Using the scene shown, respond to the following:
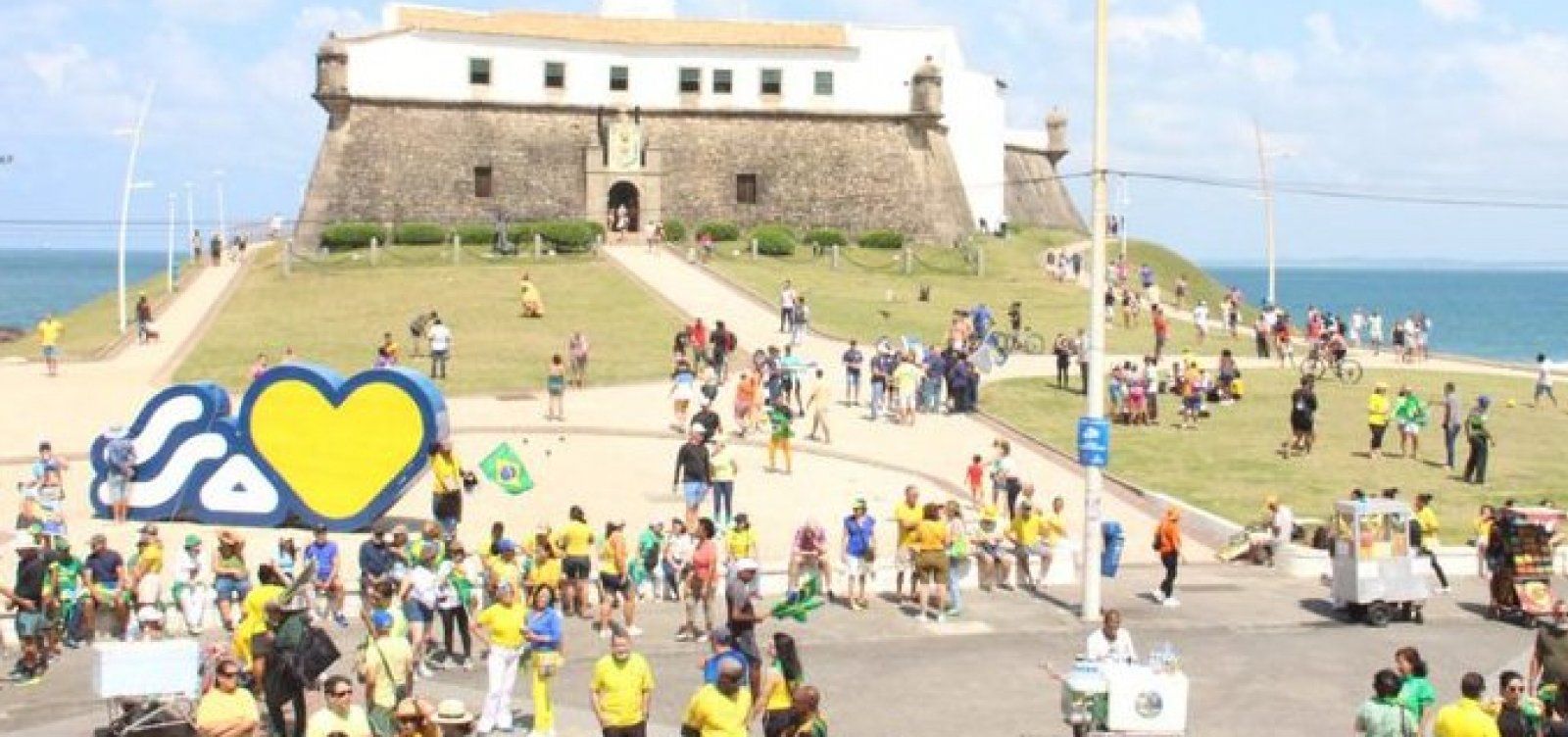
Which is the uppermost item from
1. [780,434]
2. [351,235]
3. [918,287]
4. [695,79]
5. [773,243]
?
[695,79]

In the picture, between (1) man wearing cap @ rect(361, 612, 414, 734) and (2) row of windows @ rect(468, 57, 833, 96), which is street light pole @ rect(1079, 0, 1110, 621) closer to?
(1) man wearing cap @ rect(361, 612, 414, 734)

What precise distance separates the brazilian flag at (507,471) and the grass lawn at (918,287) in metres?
22.1

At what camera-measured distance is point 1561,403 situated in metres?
40.7

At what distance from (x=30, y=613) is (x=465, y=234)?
1969 inches

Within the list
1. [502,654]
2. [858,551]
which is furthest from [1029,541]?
[502,654]

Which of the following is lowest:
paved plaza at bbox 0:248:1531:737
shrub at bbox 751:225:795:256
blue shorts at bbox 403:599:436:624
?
paved plaza at bbox 0:248:1531:737

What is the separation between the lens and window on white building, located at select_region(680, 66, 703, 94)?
71750 mm

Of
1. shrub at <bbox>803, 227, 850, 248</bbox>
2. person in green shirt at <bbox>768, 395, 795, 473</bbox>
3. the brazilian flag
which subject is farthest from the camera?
shrub at <bbox>803, 227, 850, 248</bbox>

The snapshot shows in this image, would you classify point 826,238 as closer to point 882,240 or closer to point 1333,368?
point 882,240

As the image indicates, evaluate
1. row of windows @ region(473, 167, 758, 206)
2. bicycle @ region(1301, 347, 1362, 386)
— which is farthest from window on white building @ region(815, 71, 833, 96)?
bicycle @ region(1301, 347, 1362, 386)

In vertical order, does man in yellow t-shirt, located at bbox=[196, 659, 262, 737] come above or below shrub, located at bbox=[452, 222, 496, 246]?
below

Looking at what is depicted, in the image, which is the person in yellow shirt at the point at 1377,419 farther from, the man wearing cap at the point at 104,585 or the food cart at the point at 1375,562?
the man wearing cap at the point at 104,585

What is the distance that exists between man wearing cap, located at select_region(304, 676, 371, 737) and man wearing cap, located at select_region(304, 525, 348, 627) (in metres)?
7.02

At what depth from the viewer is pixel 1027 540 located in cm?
2188
